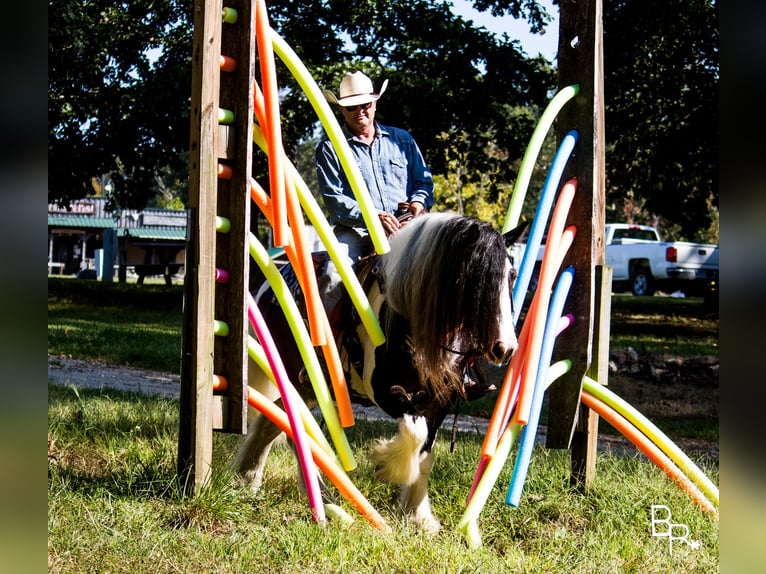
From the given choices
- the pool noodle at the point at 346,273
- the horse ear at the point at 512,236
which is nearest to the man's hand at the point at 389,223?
the pool noodle at the point at 346,273

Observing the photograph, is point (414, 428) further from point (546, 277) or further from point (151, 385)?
point (151, 385)

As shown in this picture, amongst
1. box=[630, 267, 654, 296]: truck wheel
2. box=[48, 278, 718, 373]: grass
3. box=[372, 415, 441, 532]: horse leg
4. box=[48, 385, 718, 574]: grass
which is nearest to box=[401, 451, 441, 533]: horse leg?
box=[372, 415, 441, 532]: horse leg

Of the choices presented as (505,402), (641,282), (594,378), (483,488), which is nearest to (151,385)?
(594,378)

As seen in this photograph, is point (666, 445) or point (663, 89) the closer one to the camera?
point (666, 445)

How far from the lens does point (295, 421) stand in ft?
14.5

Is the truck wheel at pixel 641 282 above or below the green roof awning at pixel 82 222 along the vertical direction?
below

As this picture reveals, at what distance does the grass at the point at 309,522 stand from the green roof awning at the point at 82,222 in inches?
1544

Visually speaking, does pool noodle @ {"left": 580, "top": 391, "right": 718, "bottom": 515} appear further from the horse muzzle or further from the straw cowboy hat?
the straw cowboy hat

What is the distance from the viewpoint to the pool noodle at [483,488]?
4332 millimetres

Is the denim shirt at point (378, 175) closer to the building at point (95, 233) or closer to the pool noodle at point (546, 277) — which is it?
the pool noodle at point (546, 277)

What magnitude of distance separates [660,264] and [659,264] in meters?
0.06

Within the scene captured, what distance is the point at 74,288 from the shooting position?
23641mm
